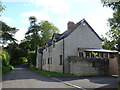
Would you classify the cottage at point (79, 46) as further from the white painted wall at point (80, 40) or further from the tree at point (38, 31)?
the tree at point (38, 31)

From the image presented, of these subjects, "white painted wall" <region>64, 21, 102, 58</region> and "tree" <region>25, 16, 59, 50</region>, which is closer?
"white painted wall" <region>64, 21, 102, 58</region>

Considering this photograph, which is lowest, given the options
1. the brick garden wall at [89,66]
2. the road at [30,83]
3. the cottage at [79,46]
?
the road at [30,83]

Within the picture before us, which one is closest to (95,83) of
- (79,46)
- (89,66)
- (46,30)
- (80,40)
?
Answer: (89,66)

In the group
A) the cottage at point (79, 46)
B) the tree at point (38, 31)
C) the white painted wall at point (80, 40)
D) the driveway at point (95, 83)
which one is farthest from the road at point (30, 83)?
the tree at point (38, 31)

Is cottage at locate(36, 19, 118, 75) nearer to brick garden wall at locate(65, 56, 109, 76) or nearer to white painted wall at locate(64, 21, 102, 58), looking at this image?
white painted wall at locate(64, 21, 102, 58)

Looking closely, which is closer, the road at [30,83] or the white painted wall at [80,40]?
the road at [30,83]

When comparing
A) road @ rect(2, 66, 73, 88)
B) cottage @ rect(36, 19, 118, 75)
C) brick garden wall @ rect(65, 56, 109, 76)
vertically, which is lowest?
road @ rect(2, 66, 73, 88)

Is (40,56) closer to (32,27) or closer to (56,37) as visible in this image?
(56,37)

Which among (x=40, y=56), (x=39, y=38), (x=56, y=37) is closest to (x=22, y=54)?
(x=39, y=38)

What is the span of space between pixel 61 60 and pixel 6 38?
63.0 ft

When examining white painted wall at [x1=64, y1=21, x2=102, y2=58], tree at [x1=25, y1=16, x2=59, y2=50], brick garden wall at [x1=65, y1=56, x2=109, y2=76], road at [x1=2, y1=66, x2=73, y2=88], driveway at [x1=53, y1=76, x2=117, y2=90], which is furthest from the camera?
tree at [x1=25, y1=16, x2=59, y2=50]

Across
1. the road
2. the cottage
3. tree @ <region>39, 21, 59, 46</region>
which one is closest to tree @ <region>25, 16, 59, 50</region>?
tree @ <region>39, 21, 59, 46</region>

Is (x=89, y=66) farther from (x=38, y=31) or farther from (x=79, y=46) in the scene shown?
(x=38, y=31)

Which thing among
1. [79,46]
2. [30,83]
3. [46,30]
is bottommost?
[30,83]
